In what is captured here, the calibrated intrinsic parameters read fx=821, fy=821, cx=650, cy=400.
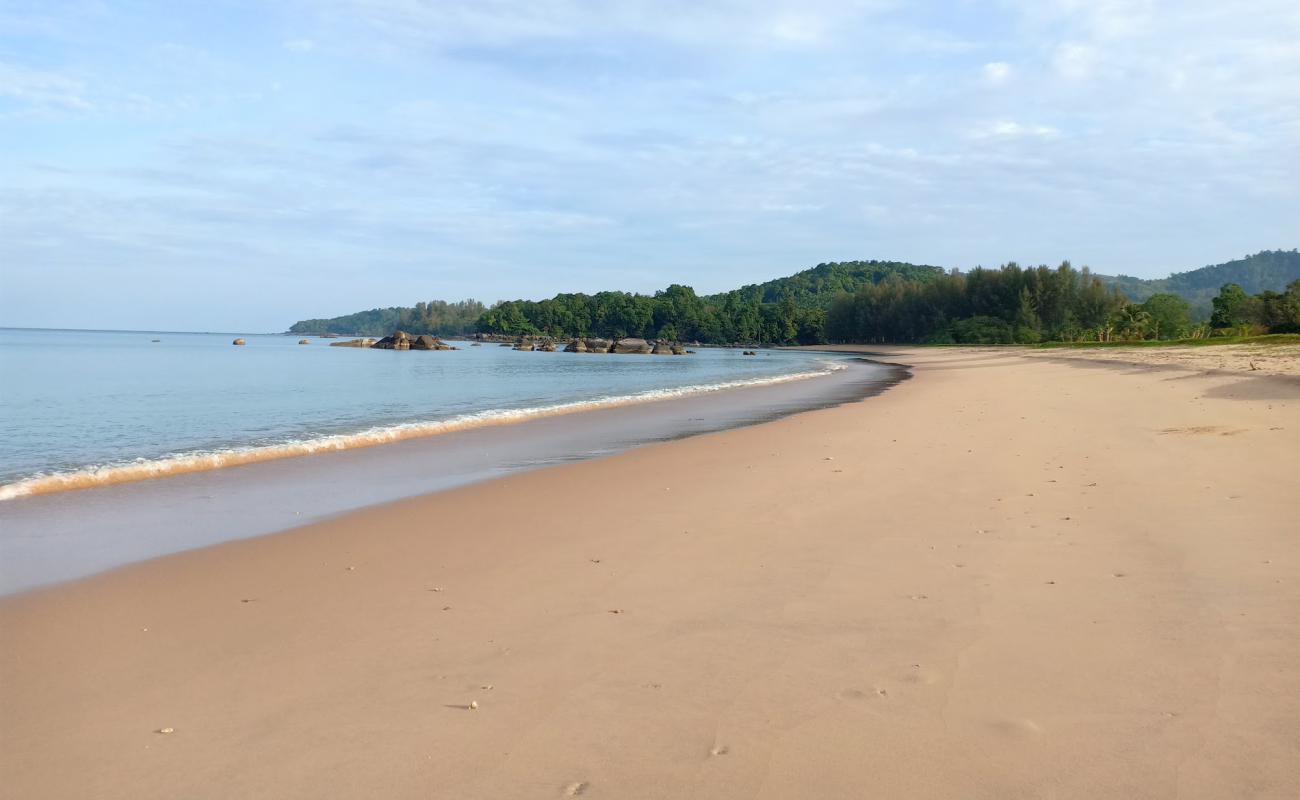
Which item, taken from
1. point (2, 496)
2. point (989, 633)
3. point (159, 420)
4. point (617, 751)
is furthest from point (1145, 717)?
point (159, 420)

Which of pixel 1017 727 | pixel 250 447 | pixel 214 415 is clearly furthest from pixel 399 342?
pixel 1017 727

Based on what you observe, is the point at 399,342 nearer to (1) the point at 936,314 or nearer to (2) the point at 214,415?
(1) the point at 936,314

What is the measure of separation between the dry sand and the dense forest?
59799mm

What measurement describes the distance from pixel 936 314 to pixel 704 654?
114m

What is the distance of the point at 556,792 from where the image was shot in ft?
9.13

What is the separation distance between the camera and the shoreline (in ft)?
22.5

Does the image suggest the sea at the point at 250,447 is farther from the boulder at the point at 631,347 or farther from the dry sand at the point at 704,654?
the boulder at the point at 631,347

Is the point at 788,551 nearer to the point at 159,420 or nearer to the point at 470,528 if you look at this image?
the point at 470,528

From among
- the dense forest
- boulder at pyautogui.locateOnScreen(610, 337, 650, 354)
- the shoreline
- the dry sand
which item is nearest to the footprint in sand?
the dry sand

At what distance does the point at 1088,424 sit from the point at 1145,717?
1141cm

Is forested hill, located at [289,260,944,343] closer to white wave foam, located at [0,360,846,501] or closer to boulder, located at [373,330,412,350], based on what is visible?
boulder, located at [373,330,412,350]

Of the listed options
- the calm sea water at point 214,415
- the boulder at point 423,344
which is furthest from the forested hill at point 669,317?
the calm sea water at point 214,415

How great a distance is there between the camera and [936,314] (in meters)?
110

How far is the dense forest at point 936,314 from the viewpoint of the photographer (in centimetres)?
7275
